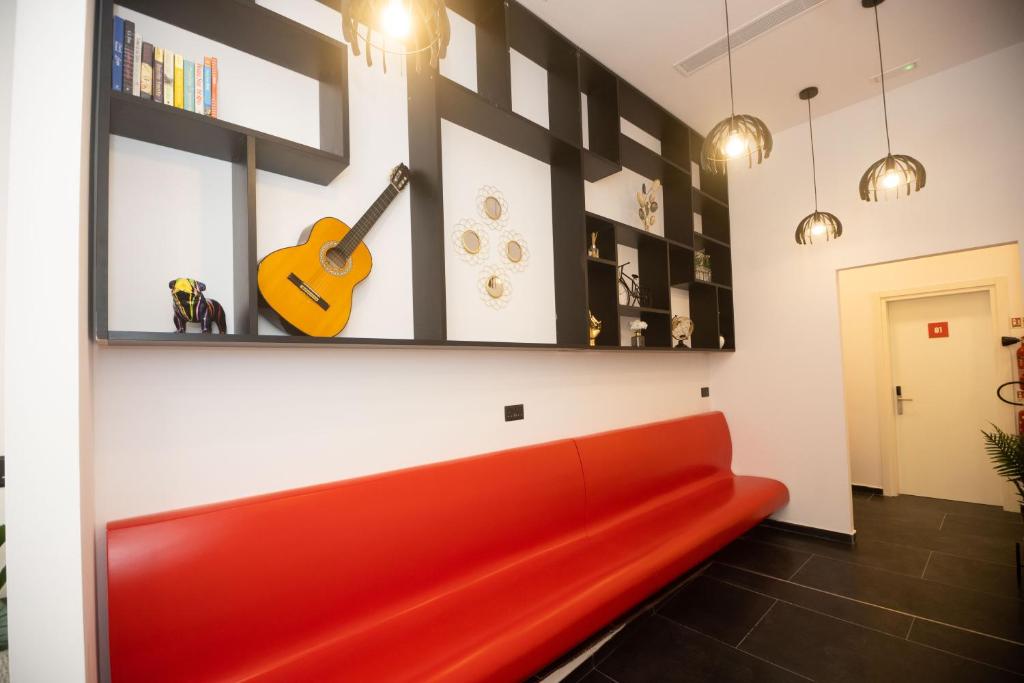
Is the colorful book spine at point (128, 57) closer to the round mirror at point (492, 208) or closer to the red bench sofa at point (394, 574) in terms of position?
the red bench sofa at point (394, 574)

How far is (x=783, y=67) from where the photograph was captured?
2.97 m

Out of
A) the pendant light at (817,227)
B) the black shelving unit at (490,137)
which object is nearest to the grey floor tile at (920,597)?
the black shelving unit at (490,137)

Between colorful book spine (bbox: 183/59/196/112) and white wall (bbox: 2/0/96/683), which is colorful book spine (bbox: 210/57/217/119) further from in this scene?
white wall (bbox: 2/0/96/683)

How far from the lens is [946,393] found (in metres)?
4.50

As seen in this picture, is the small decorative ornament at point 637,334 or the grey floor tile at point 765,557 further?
the small decorative ornament at point 637,334

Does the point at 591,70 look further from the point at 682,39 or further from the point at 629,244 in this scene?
the point at 629,244

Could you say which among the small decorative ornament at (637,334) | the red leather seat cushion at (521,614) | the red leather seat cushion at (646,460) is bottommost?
the red leather seat cushion at (521,614)

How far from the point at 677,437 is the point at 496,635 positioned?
2.19 meters

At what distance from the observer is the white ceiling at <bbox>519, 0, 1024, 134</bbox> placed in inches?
97.1

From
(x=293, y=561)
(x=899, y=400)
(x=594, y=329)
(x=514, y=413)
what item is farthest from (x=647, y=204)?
(x=899, y=400)

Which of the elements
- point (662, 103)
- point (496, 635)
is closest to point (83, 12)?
point (496, 635)

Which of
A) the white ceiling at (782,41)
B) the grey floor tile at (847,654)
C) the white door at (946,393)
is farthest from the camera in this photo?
the white door at (946,393)

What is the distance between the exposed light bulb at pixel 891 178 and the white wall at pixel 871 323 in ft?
8.17

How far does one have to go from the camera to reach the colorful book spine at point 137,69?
1336mm
